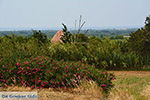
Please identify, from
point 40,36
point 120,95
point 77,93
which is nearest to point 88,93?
point 77,93

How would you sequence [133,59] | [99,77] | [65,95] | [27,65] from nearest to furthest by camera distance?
[65,95]
[99,77]
[27,65]
[133,59]

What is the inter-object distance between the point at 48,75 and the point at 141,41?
6.52 metres

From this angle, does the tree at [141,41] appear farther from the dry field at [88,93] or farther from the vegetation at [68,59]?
the dry field at [88,93]

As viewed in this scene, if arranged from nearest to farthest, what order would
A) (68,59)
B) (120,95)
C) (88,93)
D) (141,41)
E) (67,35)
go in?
(120,95)
(88,93)
(141,41)
(68,59)
(67,35)

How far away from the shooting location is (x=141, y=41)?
12.3m

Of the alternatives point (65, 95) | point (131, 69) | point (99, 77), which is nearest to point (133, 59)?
point (131, 69)

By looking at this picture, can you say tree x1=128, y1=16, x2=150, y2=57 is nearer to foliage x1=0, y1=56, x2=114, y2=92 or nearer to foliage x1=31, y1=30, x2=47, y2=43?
foliage x1=31, y1=30, x2=47, y2=43

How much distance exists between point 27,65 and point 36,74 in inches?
16.7

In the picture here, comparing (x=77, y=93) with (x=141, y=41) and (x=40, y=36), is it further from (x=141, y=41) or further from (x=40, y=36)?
(x=40, y=36)

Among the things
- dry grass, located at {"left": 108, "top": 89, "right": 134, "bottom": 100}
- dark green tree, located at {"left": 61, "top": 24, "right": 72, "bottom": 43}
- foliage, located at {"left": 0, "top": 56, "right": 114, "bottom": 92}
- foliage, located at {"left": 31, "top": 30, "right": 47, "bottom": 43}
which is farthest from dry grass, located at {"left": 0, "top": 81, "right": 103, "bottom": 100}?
foliage, located at {"left": 31, "top": 30, "right": 47, "bottom": 43}

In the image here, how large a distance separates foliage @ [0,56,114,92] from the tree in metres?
5.62

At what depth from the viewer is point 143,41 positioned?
12.3m

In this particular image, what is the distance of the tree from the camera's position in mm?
12375

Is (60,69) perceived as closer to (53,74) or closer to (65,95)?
(53,74)
